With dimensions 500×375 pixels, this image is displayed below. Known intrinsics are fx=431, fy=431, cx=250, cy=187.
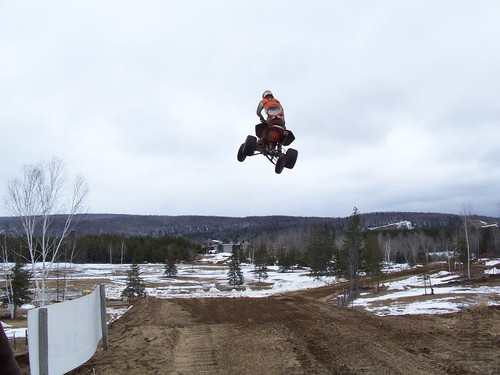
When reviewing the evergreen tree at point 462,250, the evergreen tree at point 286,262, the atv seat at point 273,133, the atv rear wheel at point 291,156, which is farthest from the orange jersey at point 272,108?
the evergreen tree at point 286,262

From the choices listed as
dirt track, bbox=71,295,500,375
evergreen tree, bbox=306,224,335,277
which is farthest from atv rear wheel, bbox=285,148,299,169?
evergreen tree, bbox=306,224,335,277

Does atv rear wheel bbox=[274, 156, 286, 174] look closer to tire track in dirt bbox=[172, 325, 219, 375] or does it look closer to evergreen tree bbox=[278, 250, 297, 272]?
tire track in dirt bbox=[172, 325, 219, 375]

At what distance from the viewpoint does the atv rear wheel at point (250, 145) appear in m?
7.06

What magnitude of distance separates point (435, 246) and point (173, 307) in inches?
5069

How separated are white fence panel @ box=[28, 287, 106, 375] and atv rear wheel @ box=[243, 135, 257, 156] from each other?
13.5ft

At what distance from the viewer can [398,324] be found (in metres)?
12.6

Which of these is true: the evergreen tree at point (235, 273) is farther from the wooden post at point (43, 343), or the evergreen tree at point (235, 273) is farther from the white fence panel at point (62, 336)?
the wooden post at point (43, 343)

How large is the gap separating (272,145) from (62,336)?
16.1ft

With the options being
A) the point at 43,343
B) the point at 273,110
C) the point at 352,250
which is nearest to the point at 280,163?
the point at 273,110

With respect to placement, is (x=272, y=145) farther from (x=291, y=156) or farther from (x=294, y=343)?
(x=294, y=343)

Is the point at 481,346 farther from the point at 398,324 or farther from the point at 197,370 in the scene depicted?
the point at 197,370

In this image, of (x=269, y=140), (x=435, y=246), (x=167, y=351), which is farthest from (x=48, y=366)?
(x=435, y=246)

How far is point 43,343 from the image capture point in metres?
6.78

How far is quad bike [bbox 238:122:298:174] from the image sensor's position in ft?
23.2
